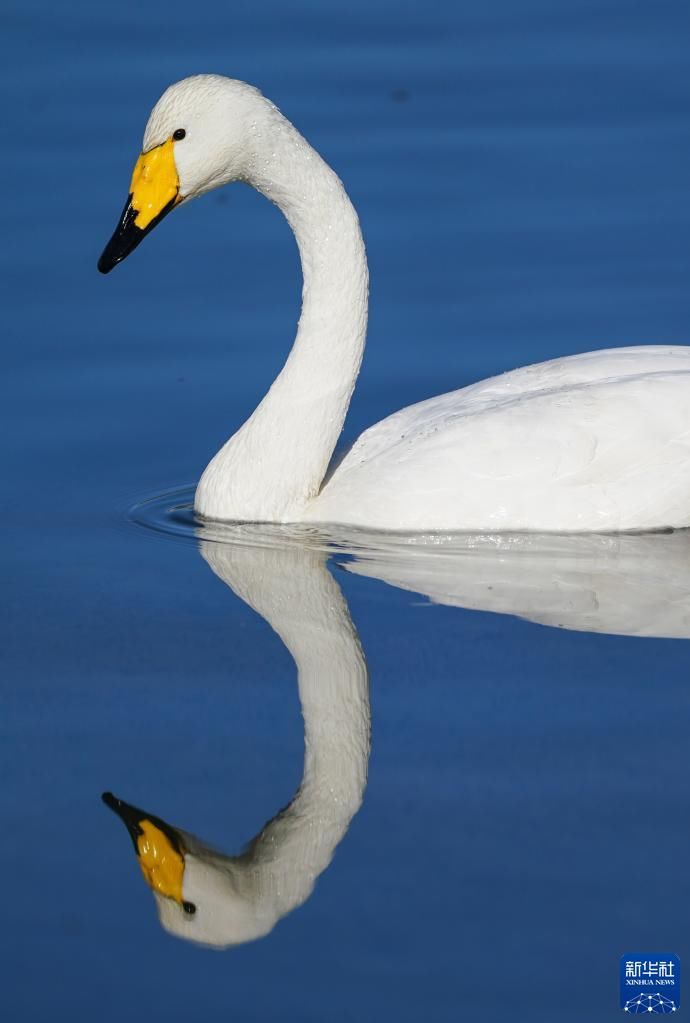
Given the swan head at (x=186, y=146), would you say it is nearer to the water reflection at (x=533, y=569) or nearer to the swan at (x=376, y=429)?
the swan at (x=376, y=429)

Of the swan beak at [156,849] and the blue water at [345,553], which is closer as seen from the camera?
the blue water at [345,553]

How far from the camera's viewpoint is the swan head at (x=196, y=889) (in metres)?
5.34

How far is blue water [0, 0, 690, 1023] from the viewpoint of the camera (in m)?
5.24

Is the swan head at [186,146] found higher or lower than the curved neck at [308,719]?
higher

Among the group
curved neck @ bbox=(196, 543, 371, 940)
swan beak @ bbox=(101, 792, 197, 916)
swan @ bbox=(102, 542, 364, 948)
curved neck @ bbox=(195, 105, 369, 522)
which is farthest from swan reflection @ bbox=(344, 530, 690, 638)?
swan beak @ bbox=(101, 792, 197, 916)

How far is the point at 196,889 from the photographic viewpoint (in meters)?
5.51

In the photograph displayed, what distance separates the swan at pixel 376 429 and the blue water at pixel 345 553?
1.17ft

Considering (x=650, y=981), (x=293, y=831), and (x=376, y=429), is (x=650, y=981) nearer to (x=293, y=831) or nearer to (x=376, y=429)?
(x=293, y=831)

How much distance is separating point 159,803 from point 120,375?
14.5 ft

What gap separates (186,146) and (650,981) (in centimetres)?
428

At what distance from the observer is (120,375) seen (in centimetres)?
1003

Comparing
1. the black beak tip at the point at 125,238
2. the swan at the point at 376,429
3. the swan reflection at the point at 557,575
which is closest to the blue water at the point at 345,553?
the swan reflection at the point at 557,575

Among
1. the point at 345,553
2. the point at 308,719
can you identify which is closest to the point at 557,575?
the point at 345,553

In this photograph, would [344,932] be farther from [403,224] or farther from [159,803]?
[403,224]
